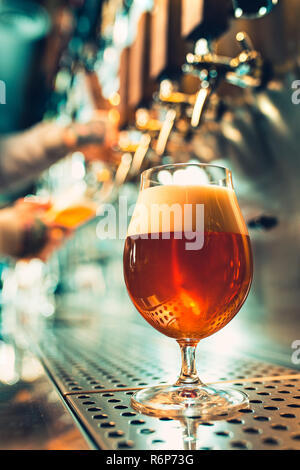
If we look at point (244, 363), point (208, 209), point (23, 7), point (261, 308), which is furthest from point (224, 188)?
point (23, 7)

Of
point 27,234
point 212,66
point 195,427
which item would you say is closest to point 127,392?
point 195,427

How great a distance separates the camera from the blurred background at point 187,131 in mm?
1002

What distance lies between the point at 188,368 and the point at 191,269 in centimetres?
14

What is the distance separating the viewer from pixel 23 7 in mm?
2656

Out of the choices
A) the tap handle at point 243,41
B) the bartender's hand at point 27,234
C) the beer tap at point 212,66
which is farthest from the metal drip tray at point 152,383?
the bartender's hand at point 27,234

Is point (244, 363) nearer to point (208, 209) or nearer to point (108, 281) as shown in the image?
point (208, 209)

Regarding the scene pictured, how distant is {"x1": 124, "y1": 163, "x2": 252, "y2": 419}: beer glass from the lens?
60cm

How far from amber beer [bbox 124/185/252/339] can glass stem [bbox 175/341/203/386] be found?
0.02 meters

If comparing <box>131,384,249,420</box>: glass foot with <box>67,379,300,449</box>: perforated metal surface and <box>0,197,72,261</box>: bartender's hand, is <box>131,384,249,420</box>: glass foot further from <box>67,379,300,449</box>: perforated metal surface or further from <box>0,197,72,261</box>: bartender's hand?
<box>0,197,72,261</box>: bartender's hand

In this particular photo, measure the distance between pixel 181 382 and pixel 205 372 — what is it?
236mm

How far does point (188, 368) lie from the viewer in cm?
63

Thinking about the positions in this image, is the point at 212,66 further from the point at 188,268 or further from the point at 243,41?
the point at 188,268

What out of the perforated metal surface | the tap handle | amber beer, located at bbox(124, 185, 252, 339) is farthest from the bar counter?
the tap handle

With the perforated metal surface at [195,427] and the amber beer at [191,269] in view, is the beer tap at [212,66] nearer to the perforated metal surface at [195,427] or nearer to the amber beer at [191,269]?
the amber beer at [191,269]
